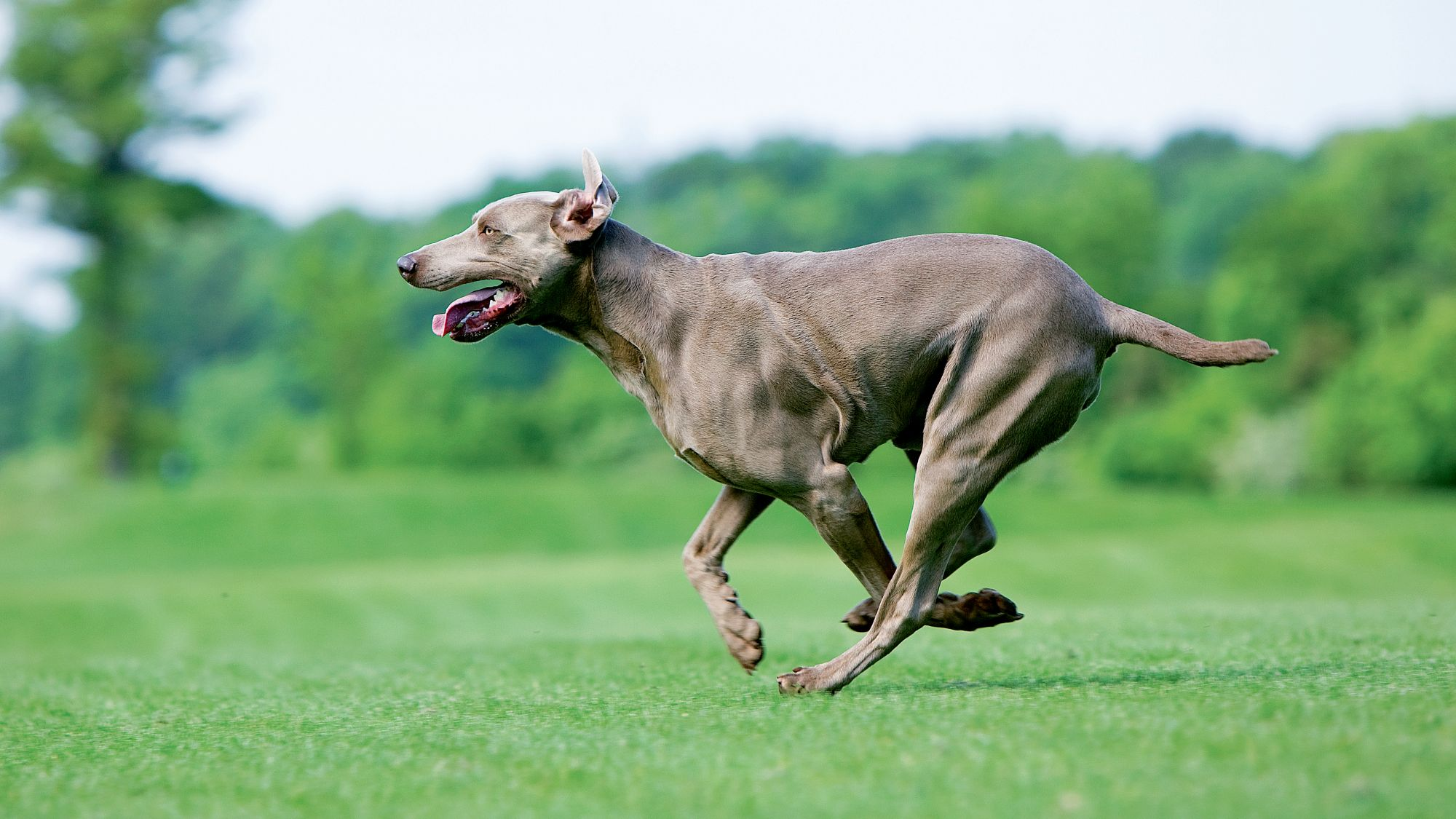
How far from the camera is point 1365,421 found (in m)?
52.0

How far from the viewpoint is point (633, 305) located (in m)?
6.64

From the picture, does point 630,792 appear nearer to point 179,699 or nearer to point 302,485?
point 179,699

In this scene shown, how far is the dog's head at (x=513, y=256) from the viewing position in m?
6.59

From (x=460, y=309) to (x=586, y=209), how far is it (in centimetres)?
74

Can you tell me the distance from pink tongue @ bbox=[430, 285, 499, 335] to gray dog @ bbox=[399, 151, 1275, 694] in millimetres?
11

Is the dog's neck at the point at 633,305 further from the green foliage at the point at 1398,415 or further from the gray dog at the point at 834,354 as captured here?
the green foliage at the point at 1398,415

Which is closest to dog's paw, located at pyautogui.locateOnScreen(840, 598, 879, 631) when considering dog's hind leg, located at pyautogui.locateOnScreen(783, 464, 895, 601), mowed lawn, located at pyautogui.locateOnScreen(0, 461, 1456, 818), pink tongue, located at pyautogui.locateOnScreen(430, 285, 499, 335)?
dog's hind leg, located at pyautogui.locateOnScreen(783, 464, 895, 601)

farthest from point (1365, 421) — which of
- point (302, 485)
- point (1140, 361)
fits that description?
point (302, 485)

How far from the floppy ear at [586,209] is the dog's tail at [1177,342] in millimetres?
2275

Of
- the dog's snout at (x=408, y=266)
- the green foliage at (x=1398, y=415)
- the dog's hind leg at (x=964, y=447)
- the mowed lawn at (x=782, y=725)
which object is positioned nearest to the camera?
the mowed lawn at (x=782, y=725)

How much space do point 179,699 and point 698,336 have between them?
143 inches

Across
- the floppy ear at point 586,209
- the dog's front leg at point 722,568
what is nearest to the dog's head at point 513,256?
the floppy ear at point 586,209

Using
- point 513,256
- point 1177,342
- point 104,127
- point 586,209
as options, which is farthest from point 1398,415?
point 513,256

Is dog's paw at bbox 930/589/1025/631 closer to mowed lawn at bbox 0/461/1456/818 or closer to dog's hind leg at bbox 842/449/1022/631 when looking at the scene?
dog's hind leg at bbox 842/449/1022/631
